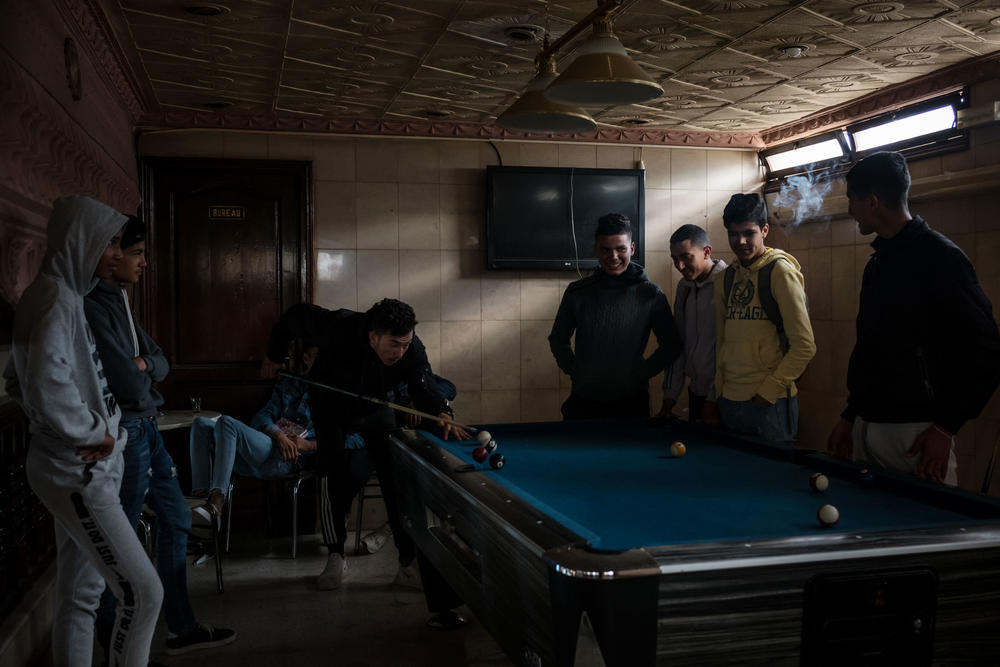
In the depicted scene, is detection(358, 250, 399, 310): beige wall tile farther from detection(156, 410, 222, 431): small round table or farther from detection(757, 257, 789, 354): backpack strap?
detection(757, 257, 789, 354): backpack strap

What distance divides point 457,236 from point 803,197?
7.73ft

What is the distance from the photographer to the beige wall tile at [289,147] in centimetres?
520

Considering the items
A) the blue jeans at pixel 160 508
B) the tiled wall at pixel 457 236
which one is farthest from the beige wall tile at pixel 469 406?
the blue jeans at pixel 160 508

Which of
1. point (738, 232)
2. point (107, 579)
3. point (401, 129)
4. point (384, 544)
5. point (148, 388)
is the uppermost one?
point (401, 129)

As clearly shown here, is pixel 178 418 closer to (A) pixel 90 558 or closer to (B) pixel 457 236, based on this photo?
(A) pixel 90 558

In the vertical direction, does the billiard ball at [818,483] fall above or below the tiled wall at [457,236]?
below

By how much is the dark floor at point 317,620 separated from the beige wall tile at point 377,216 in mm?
2070

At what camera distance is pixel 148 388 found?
8.72 feet

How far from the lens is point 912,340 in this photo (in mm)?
2479

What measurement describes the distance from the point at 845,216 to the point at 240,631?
162 inches

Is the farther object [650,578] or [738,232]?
[738,232]

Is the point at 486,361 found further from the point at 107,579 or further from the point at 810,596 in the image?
the point at 810,596

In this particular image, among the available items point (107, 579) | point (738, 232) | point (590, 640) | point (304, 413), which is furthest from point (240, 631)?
point (738, 232)

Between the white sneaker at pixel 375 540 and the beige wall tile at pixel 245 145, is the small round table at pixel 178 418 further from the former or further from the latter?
the beige wall tile at pixel 245 145
